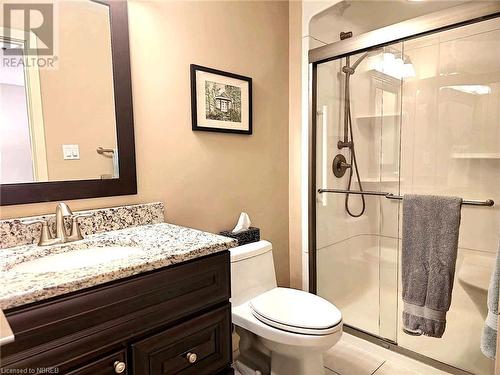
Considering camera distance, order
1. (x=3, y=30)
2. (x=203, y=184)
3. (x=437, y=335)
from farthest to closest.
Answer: (x=203, y=184) < (x=437, y=335) < (x=3, y=30)

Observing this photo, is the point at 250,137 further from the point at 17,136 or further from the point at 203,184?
the point at 17,136

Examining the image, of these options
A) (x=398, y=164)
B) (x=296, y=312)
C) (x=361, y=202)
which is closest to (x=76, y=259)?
(x=296, y=312)

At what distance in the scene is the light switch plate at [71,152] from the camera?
4.28ft

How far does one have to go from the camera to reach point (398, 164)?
222cm

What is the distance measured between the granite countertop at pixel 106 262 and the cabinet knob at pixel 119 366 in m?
0.26

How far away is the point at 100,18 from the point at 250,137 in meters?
1.02

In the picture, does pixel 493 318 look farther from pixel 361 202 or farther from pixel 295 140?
pixel 295 140

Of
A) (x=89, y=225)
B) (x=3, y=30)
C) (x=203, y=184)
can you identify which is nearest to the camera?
(x=3, y=30)

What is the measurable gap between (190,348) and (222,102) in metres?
1.29

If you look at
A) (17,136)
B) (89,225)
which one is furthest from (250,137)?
(17,136)

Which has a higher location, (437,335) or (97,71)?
(97,71)

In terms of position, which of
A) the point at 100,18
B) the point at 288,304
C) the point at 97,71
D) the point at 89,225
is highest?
the point at 100,18

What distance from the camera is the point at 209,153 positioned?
5.88 feet

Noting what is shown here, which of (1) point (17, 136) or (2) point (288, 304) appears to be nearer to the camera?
(1) point (17, 136)
